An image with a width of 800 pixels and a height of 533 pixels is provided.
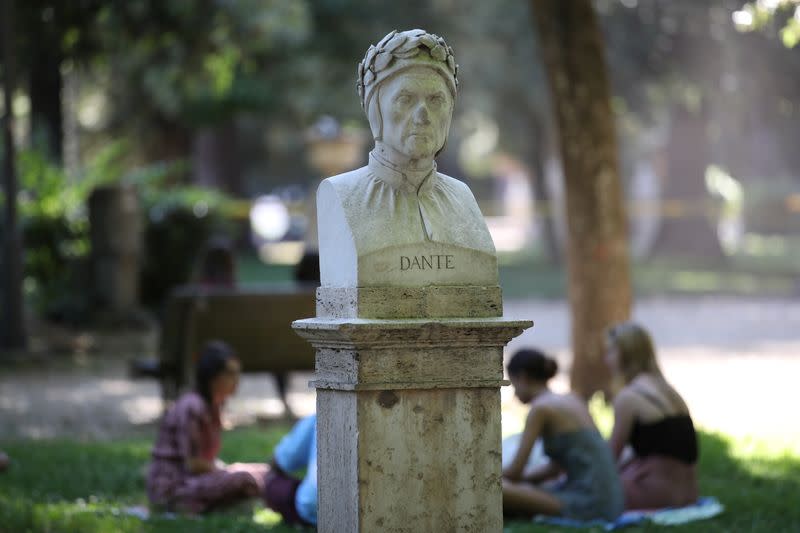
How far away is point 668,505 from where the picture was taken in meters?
7.43

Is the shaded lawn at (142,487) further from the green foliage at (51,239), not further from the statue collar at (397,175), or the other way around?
the green foliage at (51,239)

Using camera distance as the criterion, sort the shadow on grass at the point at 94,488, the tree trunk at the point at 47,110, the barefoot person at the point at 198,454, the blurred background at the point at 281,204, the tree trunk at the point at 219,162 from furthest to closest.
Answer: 1. the tree trunk at the point at 219,162
2. the tree trunk at the point at 47,110
3. the blurred background at the point at 281,204
4. the barefoot person at the point at 198,454
5. the shadow on grass at the point at 94,488

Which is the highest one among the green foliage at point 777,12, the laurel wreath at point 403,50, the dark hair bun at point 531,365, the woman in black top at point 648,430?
the green foliage at point 777,12

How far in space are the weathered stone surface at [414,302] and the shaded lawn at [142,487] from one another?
2.07 metres

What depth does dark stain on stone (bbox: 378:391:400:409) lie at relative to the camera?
16.1 ft

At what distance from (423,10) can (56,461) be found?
2299 centimetres

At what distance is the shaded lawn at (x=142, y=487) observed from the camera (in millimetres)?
6523

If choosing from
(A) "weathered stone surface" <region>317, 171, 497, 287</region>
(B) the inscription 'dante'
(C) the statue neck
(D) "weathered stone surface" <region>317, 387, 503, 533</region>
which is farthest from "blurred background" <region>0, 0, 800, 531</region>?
(C) the statue neck

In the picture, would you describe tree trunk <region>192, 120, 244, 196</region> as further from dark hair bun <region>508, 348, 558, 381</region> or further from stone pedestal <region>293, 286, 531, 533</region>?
stone pedestal <region>293, 286, 531, 533</region>

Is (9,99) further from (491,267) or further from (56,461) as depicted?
(491,267)

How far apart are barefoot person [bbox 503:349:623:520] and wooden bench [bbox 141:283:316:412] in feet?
12.2

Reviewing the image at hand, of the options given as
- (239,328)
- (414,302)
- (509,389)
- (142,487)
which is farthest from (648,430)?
(509,389)

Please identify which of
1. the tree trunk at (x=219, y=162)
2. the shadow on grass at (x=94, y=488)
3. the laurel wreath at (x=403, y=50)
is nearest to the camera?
the laurel wreath at (x=403, y=50)

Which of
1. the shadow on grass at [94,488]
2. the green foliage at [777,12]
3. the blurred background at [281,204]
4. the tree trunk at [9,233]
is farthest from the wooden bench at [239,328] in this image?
the tree trunk at [9,233]
